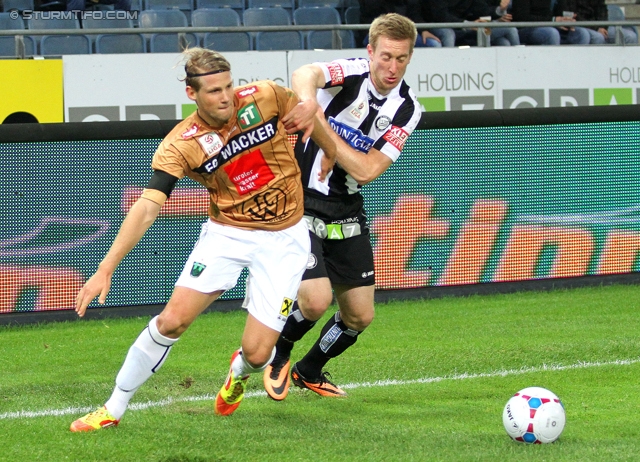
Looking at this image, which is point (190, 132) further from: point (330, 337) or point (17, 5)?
point (17, 5)

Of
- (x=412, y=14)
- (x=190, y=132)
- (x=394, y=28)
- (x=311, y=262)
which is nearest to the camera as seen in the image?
(x=190, y=132)

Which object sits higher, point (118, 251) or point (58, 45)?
point (118, 251)

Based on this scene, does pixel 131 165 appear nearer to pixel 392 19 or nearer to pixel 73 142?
pixel 73 142

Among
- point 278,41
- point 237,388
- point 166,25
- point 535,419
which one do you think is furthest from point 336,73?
point 166,25

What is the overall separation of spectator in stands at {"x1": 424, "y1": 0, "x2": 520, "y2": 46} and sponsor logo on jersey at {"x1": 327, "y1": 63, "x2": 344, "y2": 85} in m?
6.33

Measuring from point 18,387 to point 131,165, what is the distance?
119 inches

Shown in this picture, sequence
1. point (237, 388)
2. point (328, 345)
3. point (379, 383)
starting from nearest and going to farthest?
point (237, 388) < point (328, 345) < point (379, 383)

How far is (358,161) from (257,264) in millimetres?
971

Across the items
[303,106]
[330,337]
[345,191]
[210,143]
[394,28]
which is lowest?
[330,337]

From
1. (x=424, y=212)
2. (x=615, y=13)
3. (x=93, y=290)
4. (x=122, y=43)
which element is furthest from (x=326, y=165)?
(x=615, y=13)

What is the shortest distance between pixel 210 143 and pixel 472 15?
27.7 feet

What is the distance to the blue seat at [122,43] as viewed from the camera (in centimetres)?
1096

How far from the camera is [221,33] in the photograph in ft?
37.0

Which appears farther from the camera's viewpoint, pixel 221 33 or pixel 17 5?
pixel 17 5
